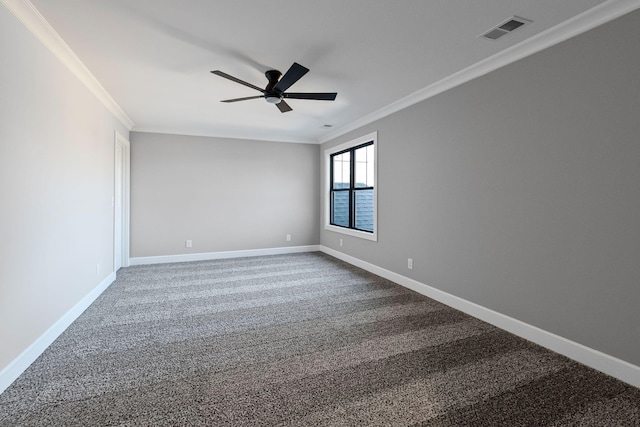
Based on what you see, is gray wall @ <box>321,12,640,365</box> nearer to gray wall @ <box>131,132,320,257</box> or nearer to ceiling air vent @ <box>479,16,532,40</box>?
ceiling air vent @ <box>479,16,532,40</box>

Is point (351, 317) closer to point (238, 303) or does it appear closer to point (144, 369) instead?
point (238, 303)

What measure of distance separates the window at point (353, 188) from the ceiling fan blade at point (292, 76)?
6.83ft

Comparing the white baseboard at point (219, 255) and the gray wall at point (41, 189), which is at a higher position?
the gray wall at point (41, 189)

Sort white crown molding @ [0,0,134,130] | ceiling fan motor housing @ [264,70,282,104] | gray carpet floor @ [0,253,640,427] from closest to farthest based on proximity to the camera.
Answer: gray carpet floor @ [0,253,640,427] < white crown molding @ [0,0,134,130] < ceiling fan motor housing @ [264,70,282,104]

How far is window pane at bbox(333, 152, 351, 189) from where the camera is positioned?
5.93 meters

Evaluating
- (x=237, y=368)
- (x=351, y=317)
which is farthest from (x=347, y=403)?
(x=351, y=317)

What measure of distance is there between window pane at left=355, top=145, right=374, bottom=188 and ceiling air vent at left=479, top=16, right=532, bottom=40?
8.94ft

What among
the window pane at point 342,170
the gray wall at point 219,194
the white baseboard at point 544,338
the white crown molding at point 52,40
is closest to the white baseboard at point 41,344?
the gray wall at point 219,194

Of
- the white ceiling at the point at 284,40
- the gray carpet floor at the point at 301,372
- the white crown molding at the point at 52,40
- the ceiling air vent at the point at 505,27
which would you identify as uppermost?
the white ceiling at the point at 284,40

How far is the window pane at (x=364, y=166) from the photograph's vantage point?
5188 mm

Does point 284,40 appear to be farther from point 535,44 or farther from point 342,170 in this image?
point 342,170

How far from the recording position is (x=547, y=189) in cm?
252

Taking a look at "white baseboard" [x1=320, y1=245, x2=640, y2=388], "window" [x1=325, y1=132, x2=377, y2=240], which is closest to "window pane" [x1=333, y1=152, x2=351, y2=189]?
"window" [x1=325, y1=132, x2=377, y2=240]

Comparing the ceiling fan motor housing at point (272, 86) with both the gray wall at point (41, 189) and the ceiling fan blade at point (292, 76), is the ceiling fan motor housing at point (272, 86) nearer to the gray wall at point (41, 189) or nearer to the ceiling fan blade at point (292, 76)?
the ceiling fan blade at point (292, 76)
